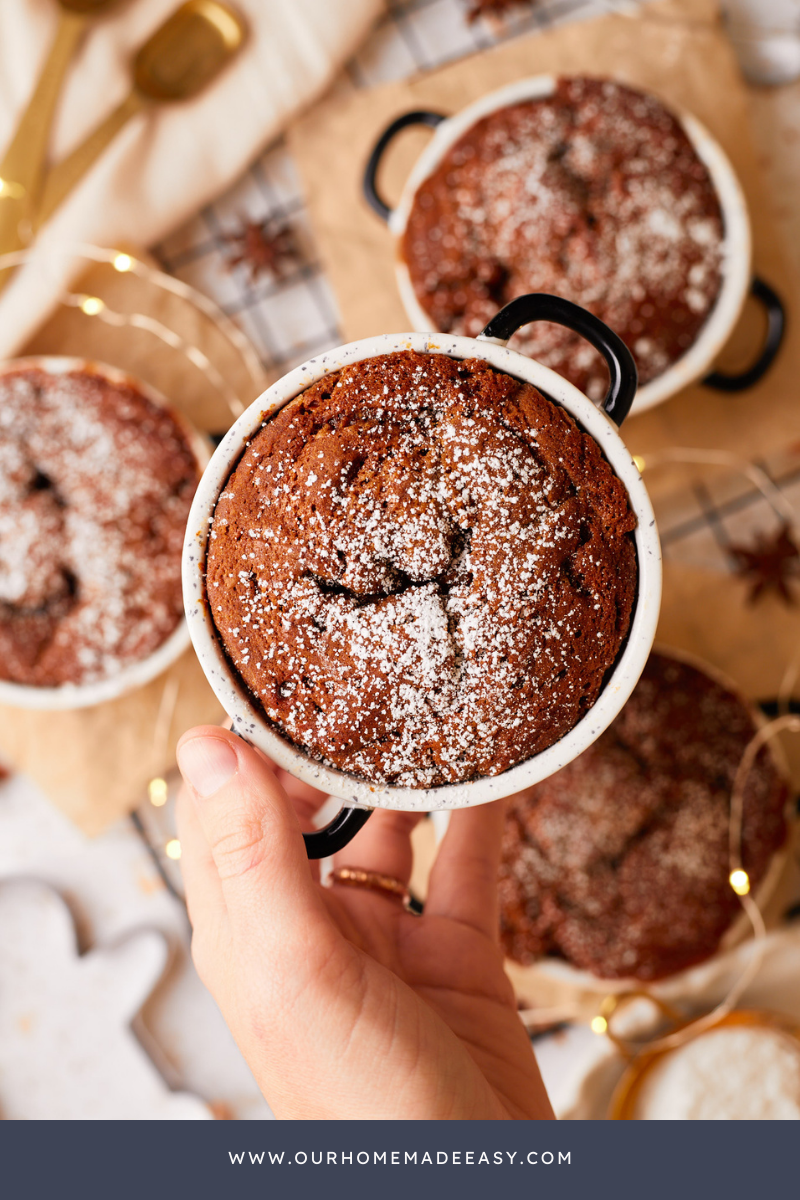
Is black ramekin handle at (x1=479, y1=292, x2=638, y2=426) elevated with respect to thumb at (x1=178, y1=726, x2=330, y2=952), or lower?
elevated

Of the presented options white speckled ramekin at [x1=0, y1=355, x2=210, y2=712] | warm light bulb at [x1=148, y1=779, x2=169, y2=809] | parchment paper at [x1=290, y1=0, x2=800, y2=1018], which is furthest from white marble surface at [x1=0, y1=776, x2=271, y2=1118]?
parchment paper at [x1=290, y1=0, x2=800, y2=1018]

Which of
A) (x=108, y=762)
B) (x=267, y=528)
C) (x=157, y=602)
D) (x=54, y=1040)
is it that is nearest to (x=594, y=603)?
(x=267, y=528)

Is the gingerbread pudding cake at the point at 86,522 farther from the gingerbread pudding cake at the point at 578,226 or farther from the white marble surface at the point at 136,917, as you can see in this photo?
the gingerbread pudding cake at the point at 578,226

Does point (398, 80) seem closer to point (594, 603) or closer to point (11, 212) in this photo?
point (11, 212)

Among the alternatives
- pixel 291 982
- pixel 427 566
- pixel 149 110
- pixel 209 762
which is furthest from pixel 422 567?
pixel 149 110

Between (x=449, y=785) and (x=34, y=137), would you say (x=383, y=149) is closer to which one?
(x=34, y=137)

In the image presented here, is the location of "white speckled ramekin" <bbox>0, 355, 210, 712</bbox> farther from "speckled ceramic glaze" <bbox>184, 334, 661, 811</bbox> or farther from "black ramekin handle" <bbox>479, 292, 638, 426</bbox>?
"black ramekin handle" <bbox>479, 292, 638, 426</bbox>
